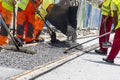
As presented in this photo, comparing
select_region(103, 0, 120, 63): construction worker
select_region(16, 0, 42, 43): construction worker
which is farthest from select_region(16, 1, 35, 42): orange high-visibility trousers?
select_region(103, 0, 120, 63): construction worker

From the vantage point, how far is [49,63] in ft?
30.8

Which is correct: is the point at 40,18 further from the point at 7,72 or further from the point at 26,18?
the point at 7,72

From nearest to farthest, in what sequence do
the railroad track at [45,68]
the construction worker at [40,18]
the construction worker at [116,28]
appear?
the railroad track at [45,68] < the construction worker at [116,28] < the construction worker at [40,18]

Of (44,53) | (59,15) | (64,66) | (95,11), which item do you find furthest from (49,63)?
(95,11)

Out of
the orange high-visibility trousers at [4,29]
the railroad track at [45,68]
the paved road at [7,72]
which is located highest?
the orange high-visibility trousers at [4,29]

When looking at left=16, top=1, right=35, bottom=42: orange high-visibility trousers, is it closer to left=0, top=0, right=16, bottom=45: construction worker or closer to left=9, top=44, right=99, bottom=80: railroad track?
left=0, top=0, right=16, bottom=45: construction worker

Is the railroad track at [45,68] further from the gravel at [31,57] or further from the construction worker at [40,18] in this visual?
the construction worker at [40,18]

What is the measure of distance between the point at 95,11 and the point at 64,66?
19048mm

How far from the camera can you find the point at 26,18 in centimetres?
1261

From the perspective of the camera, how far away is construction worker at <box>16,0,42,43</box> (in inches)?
488

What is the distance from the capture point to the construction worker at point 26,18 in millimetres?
12398

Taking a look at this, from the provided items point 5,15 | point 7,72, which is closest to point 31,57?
point 5,15

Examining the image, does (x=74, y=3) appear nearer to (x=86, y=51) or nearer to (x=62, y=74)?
(x=86, y=51)

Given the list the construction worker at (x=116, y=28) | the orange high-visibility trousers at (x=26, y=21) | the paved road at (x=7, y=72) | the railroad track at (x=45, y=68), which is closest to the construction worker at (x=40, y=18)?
the orange high-visibility trousers at (x=26, y=21)
